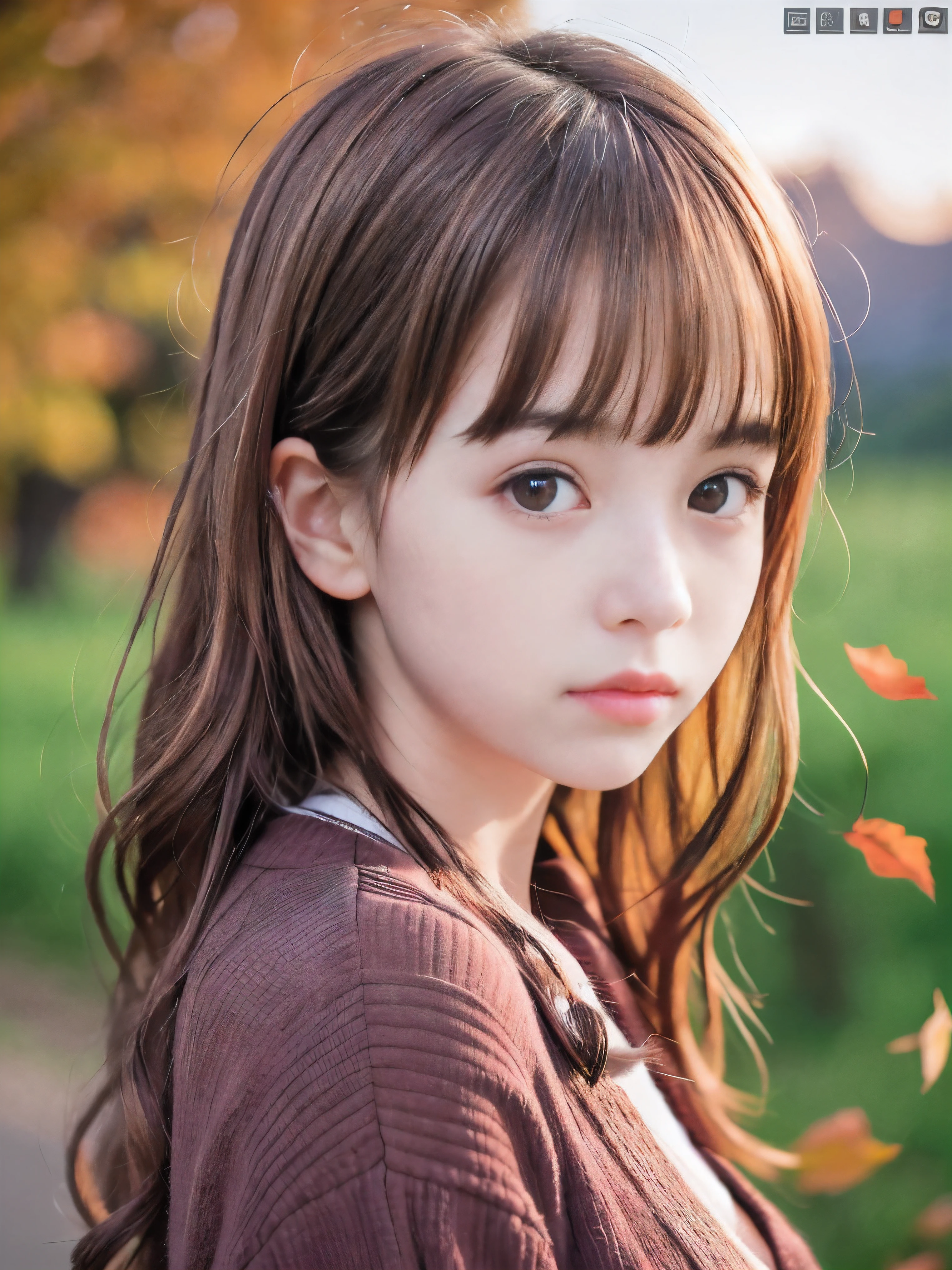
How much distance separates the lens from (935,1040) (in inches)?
47.0

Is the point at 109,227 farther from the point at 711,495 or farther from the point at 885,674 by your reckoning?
the point at 885,674

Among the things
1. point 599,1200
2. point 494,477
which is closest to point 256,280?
point 494,477

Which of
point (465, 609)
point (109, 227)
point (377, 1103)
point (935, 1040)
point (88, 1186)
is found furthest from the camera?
point (109, 227)

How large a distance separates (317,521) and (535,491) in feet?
0.57

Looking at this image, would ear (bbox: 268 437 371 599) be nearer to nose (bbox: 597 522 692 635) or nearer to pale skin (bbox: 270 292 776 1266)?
pale skin (bbox: 270 292 776 1266)

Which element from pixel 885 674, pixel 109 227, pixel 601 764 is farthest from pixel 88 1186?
pixel 109 227

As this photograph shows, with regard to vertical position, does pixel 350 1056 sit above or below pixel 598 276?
below

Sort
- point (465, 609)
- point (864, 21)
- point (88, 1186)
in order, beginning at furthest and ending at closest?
1. point (88, 1186)
2. point (864, 21)
3. point (465, 609)

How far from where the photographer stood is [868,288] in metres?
1.10

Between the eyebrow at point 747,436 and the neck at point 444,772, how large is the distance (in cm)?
26

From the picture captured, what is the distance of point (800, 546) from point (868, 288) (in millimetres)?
419

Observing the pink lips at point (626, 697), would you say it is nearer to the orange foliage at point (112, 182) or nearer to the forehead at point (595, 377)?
the forehead at point (595, 377)

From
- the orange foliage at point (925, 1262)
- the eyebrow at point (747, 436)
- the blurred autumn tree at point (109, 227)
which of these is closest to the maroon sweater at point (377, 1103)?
the eyebrow at point (747, 436)

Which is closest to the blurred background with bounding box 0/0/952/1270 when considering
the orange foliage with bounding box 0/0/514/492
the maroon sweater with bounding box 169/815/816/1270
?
the orange foliage with bounding box 0/0/514/492
